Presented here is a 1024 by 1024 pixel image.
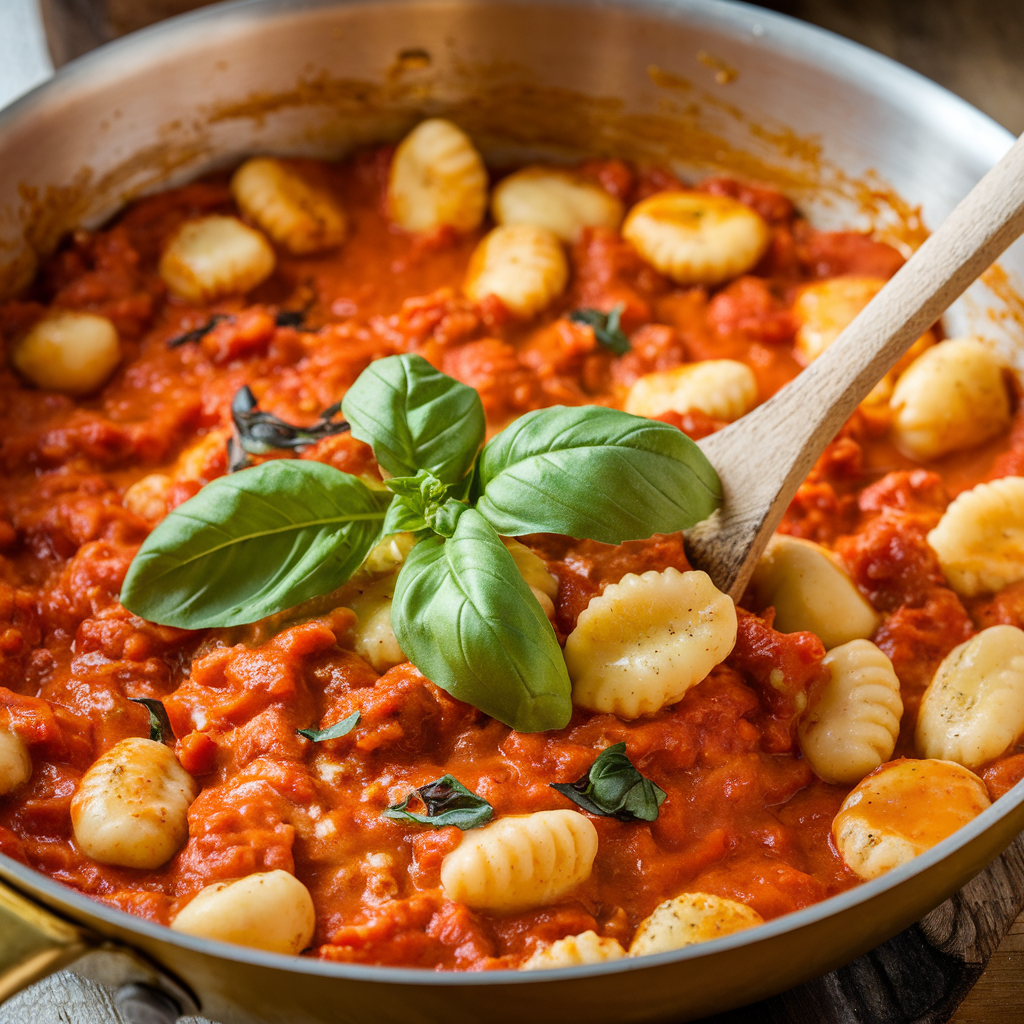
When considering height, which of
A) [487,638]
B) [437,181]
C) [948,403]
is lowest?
[948,403]

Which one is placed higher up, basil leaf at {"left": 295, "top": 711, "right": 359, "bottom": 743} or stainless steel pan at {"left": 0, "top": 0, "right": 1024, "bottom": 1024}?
stainless steel pan at {"left": 0, "top": 0, "right": 1024, "bottom": 1024}

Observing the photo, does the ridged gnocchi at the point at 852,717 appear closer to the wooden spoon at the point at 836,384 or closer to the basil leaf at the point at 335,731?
the wooden spoon at the point at 836,384

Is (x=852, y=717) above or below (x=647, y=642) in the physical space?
below

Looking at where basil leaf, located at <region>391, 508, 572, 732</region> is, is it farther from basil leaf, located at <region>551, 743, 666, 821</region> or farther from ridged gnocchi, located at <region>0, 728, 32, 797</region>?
ridged gnocchi, located at <region>0, 728, 32, 797</region>

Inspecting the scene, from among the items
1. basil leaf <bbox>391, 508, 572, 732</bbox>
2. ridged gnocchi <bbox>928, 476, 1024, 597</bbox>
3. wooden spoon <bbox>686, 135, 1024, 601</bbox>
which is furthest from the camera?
ridged gnocchi <bbox>928, 476, 1024, 597</bbox>

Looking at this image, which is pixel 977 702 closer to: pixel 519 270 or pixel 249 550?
pixel 249 550

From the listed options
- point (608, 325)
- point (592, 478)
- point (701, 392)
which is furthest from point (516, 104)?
point (592, 478)

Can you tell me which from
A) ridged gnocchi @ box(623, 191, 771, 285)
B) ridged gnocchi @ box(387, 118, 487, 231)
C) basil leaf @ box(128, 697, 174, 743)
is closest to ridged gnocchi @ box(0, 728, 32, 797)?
basil leaf @ box(128, 697, 174, 743)

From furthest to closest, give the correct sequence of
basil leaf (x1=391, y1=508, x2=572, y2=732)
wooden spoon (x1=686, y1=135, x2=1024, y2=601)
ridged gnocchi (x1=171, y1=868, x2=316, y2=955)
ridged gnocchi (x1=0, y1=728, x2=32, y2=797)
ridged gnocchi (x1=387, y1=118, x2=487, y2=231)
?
ridged gnocchi (x1=387, y1=118, x2=487, y2=231)
wooden spoon (x1=686, y1=135, x2=1024, y2=601)
ridged gnocchi (x1=0, y1=728, x2=32, y2=797)
basil leaf (x1=391, y1=508, x2=572, y2=732)
ridged gnocchi (x1=171, y1=868, x2=316, y2=955)

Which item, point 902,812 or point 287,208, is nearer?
point 902,812
